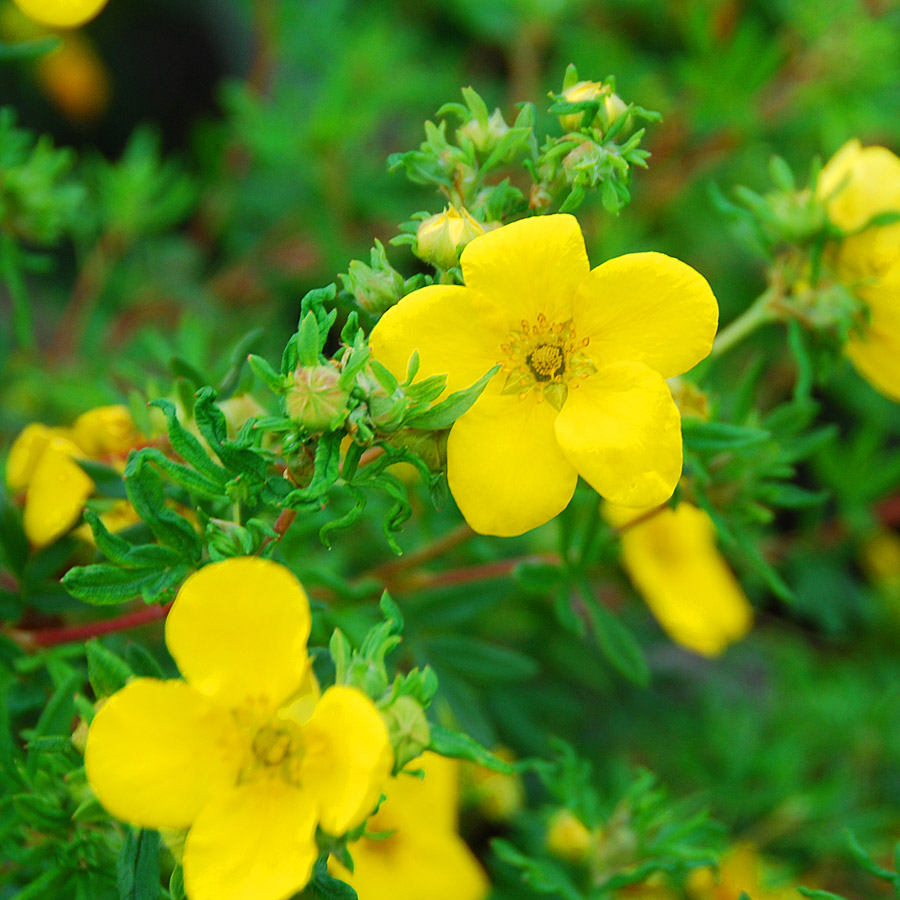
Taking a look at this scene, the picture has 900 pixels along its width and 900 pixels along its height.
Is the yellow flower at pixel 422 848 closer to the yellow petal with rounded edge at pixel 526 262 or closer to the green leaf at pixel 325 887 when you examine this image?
the green leaf at pixel 325 887

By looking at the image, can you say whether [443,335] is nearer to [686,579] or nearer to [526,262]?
[526,262]

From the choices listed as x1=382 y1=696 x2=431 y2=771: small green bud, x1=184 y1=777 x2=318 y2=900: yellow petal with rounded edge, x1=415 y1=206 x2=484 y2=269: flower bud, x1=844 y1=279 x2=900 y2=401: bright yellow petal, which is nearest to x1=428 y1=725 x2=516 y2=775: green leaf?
x1=382 y1=696 x2=431 y2=771: small green bud

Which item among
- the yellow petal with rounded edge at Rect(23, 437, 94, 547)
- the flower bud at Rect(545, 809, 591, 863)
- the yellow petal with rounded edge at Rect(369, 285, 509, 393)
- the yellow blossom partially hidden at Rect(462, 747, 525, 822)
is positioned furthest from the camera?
the yellow blossom partially hidden at Rect(462, 747, 525, 822)

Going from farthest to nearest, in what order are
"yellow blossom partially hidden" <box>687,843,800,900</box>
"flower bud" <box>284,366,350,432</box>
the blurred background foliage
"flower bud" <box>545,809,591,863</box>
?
the blurred background foliage, "yellow blossom partially hidden" <box>687,843,800,900</box>, "flower bud" <box>545,809,591,863</box>, "flower bud" <box>284,366,350,432</box>

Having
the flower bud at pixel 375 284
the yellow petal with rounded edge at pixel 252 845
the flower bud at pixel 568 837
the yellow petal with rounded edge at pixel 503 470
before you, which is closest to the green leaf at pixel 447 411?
the yellow petal with rounded edge at pixel 503 470

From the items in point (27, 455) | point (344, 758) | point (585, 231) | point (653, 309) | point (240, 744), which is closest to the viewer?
point (344, 758)

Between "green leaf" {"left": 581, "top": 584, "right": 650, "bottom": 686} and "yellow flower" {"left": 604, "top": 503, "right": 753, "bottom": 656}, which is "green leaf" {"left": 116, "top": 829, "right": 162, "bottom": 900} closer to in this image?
"green leaf" {"left": 581, "top": 584, "right": 650, "bottom": 686}

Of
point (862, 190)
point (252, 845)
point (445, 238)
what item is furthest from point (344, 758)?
point (862, 190)
